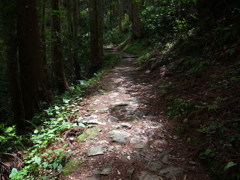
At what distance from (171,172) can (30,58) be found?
4875 millimetres

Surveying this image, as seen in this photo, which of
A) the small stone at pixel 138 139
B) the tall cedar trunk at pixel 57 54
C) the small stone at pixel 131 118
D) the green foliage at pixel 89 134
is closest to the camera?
the small stone at pixel 138 139

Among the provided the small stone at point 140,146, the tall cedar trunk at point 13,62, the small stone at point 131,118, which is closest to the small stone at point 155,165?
the small stone at point 140,146

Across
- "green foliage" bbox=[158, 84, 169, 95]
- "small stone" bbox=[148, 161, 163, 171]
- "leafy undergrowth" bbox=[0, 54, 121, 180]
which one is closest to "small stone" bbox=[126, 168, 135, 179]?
"small stone" bbox=[148, 161, 163, 171]

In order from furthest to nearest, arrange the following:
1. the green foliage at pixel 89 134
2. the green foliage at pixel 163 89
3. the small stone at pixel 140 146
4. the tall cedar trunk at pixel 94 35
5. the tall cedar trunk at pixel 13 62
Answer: the tall cedar trunk at pixel 94 35 → the tall cedar trunk at pixel 13 62 → the green foliage at pixel 163 89 → the green foliage at pixel 89 134 → the small stone at pixel 140 146

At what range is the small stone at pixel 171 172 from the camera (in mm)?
2705

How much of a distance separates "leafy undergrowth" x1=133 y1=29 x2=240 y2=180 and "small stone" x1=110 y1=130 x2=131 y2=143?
107 centimetres

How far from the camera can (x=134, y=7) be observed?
1956 centimetres

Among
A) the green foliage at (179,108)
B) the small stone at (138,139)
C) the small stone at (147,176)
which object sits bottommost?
the small stone at (147,176)

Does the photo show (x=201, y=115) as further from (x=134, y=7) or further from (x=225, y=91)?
(x=134, y=7)

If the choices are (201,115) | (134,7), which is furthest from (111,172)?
(134,7)

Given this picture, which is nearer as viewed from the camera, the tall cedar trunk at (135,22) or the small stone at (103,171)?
the small stone at (103,171)

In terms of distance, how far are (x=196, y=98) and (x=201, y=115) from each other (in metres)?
0.75

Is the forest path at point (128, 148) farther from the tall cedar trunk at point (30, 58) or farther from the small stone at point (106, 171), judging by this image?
the tall cedar trunk at point (30, 58)

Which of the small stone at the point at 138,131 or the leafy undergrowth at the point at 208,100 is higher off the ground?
the leafy undergrowth at the point at 208,100
